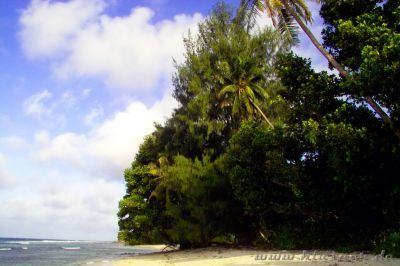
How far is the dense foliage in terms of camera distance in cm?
1259

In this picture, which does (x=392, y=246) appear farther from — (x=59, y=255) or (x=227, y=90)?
(x=59, y=255)

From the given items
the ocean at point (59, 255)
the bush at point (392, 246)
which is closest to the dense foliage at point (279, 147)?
the bush at point (392, 246)

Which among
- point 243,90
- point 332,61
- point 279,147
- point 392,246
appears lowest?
point 392,246

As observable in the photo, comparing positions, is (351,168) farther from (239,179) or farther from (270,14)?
(270,14)

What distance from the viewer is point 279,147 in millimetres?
16484

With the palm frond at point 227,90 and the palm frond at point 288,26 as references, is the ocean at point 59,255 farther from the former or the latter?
the palm frond at point 288,26

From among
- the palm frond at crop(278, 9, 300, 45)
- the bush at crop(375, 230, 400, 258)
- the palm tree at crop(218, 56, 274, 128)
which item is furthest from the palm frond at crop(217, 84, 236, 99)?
the bush at crop(375, 230, 400, 258)

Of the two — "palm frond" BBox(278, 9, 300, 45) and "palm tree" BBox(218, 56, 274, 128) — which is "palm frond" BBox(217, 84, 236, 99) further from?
"palm frond" BBox(278, 9, 300, 45)

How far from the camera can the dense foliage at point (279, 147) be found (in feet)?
41.3

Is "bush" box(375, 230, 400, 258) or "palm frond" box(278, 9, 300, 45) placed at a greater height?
"palm frond" box(278, 9, 300, 45)

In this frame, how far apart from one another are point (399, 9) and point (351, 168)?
17.7 feet

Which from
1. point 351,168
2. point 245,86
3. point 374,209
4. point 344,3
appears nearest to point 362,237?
point 374,209

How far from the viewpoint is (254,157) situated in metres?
18.1

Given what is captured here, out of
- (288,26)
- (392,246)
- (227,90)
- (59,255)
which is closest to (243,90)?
(227,90)
